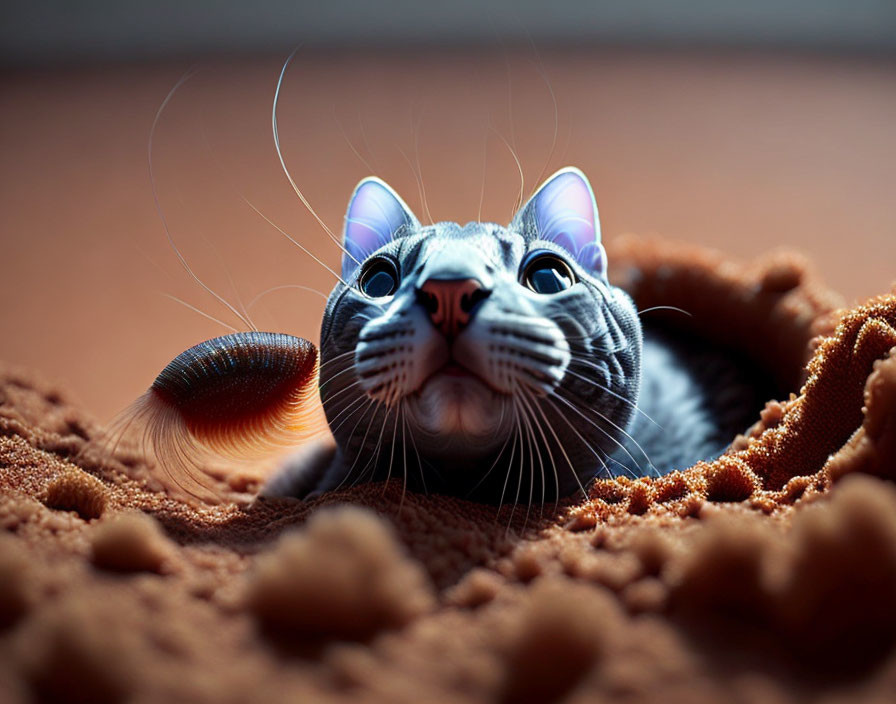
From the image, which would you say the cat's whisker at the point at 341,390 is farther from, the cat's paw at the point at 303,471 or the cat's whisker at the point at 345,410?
the cat's paw at the point at 303,471

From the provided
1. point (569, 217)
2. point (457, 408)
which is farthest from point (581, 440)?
point (569, 217)

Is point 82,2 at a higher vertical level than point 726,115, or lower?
higher

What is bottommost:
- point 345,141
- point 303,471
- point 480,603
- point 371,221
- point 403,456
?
point 480,603

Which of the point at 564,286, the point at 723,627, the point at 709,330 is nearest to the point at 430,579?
the point at 723,627

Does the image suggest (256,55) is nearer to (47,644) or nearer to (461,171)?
(461,171)

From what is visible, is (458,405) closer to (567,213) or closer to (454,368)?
(454,368)

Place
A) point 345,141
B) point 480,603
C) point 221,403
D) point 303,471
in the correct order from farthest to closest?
point 345,141, point 303,471, point 221,403, point 480,603

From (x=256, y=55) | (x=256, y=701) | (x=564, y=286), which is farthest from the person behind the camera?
(x=256, y=55)
